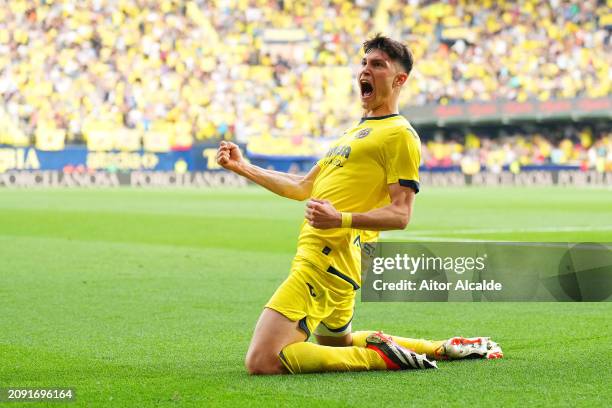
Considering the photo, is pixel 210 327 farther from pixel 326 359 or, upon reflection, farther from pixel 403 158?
pixel 403 158

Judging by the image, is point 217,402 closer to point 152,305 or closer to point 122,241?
point 152,305

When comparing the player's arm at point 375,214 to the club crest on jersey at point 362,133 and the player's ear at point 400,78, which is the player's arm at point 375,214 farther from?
the player's ear at point 400,78

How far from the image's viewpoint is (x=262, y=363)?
6.03m

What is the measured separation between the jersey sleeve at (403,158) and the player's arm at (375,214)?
0.13 ft

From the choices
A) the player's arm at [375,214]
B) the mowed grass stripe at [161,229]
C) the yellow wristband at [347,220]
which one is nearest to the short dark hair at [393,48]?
the player's arm at [375,214]

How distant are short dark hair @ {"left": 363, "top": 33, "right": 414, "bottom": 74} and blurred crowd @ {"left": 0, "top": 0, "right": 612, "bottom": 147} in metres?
36.2

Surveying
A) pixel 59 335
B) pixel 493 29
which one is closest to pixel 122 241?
pixel 59 335

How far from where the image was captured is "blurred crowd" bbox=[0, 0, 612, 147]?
1741 inches

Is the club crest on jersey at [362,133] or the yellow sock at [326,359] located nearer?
the yellow sock at [326,359]

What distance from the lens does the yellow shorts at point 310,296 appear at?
A: 6.19 m

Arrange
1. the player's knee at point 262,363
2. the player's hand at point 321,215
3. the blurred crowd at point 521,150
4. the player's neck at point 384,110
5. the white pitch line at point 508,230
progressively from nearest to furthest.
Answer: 1. the player's hand at point 321,215
2. the player's knee at point 262,363
3. the player's neck at point 384,110
4. the white pitch line at point 508,230
5. the blurred crowd at point 521,150

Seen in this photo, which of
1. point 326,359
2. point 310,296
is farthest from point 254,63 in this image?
point 326,359

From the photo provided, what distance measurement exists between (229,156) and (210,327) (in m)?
2.00

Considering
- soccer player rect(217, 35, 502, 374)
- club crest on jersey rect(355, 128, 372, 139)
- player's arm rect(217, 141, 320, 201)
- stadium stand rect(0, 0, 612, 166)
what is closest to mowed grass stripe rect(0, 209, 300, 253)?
player's arm rect(217, 141, 320, 201)
